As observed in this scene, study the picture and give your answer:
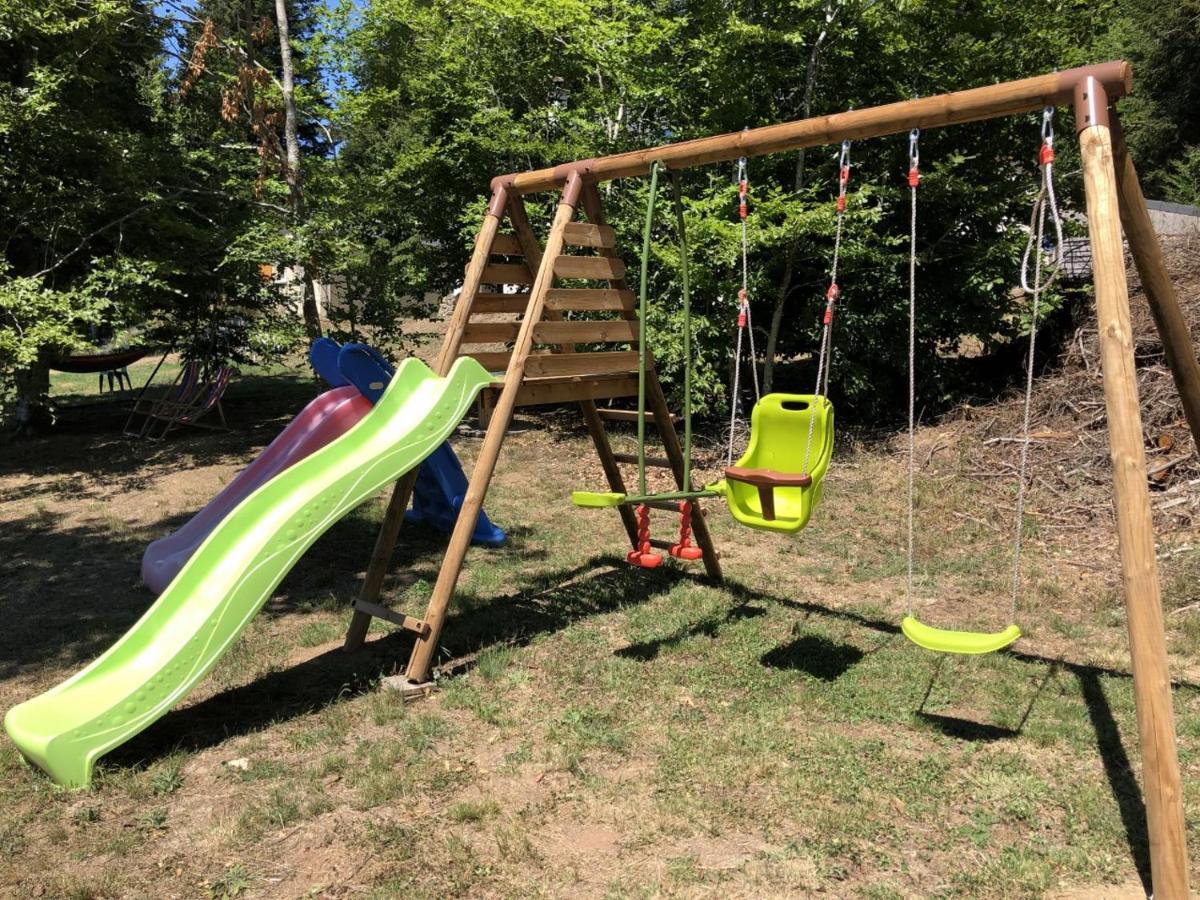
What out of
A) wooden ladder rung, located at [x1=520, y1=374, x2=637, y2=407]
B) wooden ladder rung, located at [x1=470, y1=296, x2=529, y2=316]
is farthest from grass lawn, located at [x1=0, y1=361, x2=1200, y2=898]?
wooden ladder rung, located at [x1=470, y1=296, x2=529, y2=316]

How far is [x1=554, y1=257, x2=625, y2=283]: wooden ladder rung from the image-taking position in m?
4.75

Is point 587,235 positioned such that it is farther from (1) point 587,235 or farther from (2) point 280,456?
(2) point 280,456

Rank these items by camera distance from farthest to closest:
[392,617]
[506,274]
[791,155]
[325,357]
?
[791,155], [325,357], [506,274], [392,617]

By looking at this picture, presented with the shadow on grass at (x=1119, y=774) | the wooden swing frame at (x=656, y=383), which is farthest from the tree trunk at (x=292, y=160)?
the shadow on grass at (x=1119, y=774)

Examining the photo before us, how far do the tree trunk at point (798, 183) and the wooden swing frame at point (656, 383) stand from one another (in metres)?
4.73

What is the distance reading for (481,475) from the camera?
4410 millimetres

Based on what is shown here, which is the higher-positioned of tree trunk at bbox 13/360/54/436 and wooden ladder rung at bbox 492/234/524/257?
wooden ladder rung at bbox 492/234/524/257

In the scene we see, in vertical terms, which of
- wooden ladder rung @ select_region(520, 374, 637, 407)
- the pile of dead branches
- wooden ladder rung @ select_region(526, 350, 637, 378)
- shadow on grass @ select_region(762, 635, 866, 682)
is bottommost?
shadow on grass @ select_region(762, 635, 866, 682)

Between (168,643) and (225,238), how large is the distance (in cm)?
828

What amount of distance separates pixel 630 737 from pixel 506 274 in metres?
2.79

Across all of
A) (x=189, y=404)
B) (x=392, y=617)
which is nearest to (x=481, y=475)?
(x=392, y=617)

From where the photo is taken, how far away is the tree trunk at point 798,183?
927cm

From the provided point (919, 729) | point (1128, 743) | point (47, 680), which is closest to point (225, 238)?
point (47, 680)

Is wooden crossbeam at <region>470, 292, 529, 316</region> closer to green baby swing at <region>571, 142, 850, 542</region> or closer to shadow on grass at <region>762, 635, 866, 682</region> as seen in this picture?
green baby swing at <region>571, 142, 850, 542</region>
